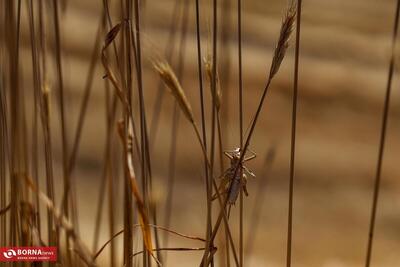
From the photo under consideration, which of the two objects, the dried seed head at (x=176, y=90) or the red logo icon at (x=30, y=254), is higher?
the dried seed head at (x=176, y=90)

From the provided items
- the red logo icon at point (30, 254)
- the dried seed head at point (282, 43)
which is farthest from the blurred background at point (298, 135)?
the dried seed head at point (282, 43)

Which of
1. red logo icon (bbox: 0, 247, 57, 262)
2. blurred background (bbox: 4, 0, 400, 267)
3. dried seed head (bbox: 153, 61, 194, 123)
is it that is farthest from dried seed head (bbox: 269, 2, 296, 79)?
blurred background (bbox: 4, 0, 400, 267)

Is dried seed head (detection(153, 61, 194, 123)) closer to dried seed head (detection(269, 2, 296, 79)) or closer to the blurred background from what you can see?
dried seed head (detection(269, 2, 296, 79))

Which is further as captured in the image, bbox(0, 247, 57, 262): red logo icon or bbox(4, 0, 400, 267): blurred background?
bbox(4, 0, 400, 267): blurred background

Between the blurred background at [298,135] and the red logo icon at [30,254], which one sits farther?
the blurred background at [298,135]

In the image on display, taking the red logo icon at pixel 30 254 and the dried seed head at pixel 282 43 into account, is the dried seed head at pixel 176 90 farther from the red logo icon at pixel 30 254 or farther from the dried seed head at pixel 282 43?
the red logo icon at pixel 30 254

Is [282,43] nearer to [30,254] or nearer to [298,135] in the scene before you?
[30,254]
